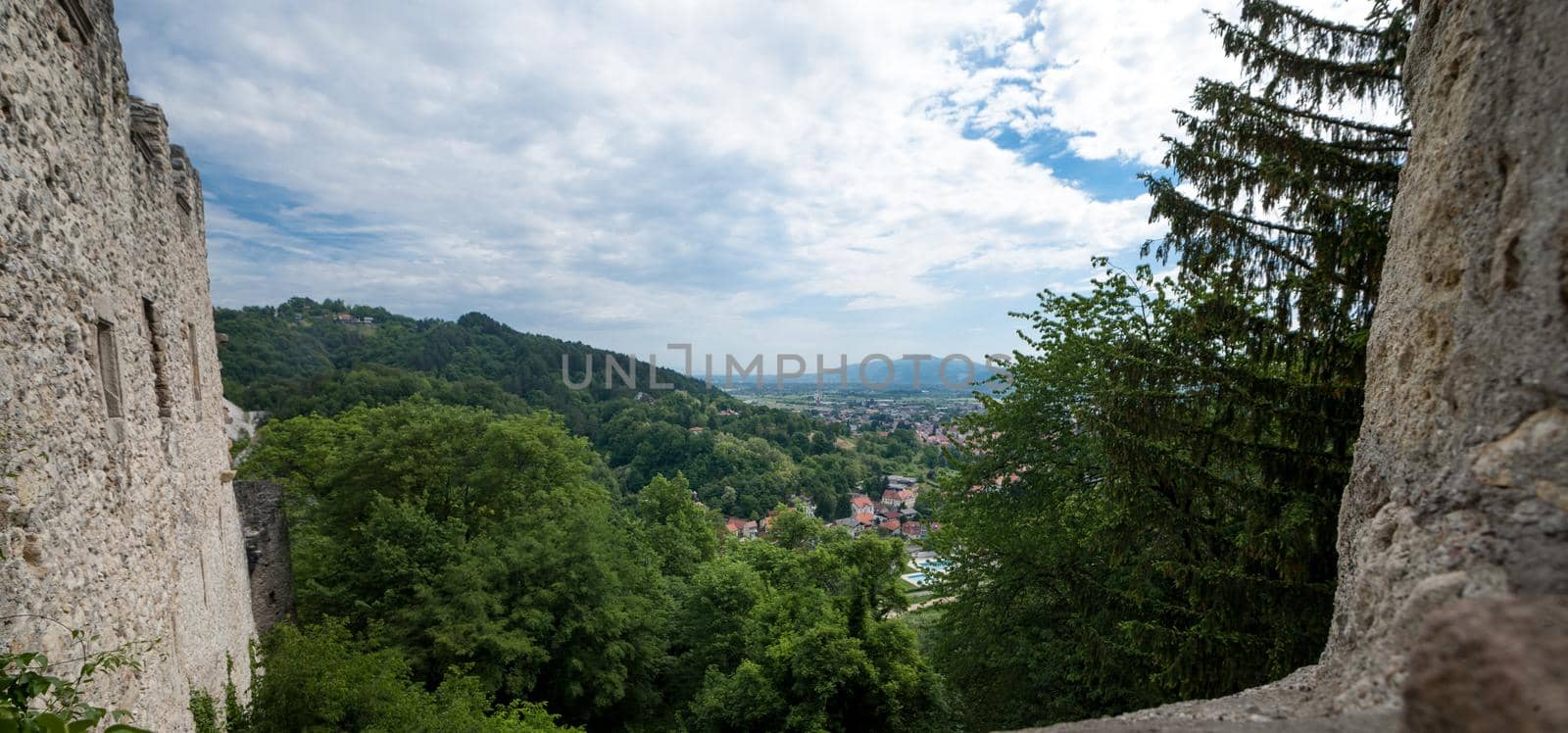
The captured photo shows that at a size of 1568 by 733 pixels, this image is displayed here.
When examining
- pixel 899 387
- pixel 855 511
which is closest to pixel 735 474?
pixel 855 511

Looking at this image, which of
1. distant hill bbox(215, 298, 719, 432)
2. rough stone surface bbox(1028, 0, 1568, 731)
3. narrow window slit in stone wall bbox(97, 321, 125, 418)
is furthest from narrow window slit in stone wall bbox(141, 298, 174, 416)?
distant hill bbox(215, 298, 719, 432)

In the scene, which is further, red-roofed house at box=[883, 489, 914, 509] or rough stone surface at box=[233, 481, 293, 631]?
red-roofed house at box=[883, 489, 914, 509]

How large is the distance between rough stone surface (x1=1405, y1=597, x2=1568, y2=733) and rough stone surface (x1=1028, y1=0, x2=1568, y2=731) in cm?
4

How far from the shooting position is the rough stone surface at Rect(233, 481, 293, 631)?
32.4ft

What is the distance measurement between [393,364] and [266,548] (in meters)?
61.8

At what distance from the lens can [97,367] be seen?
13.3 feet

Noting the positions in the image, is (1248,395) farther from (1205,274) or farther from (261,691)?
(261,691)

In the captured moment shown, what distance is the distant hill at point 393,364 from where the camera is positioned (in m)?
39.9

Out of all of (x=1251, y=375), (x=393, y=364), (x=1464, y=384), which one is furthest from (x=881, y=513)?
(x=1464, y=384)

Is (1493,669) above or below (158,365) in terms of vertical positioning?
below

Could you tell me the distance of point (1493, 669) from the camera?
4.07 ft

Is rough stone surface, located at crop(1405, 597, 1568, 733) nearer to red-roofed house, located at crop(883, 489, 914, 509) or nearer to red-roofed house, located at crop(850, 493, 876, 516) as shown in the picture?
red-roofed house, located at crop(850, 493, 876, 516)

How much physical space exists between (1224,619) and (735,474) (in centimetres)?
5314

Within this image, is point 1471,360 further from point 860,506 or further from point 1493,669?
point 860,506
